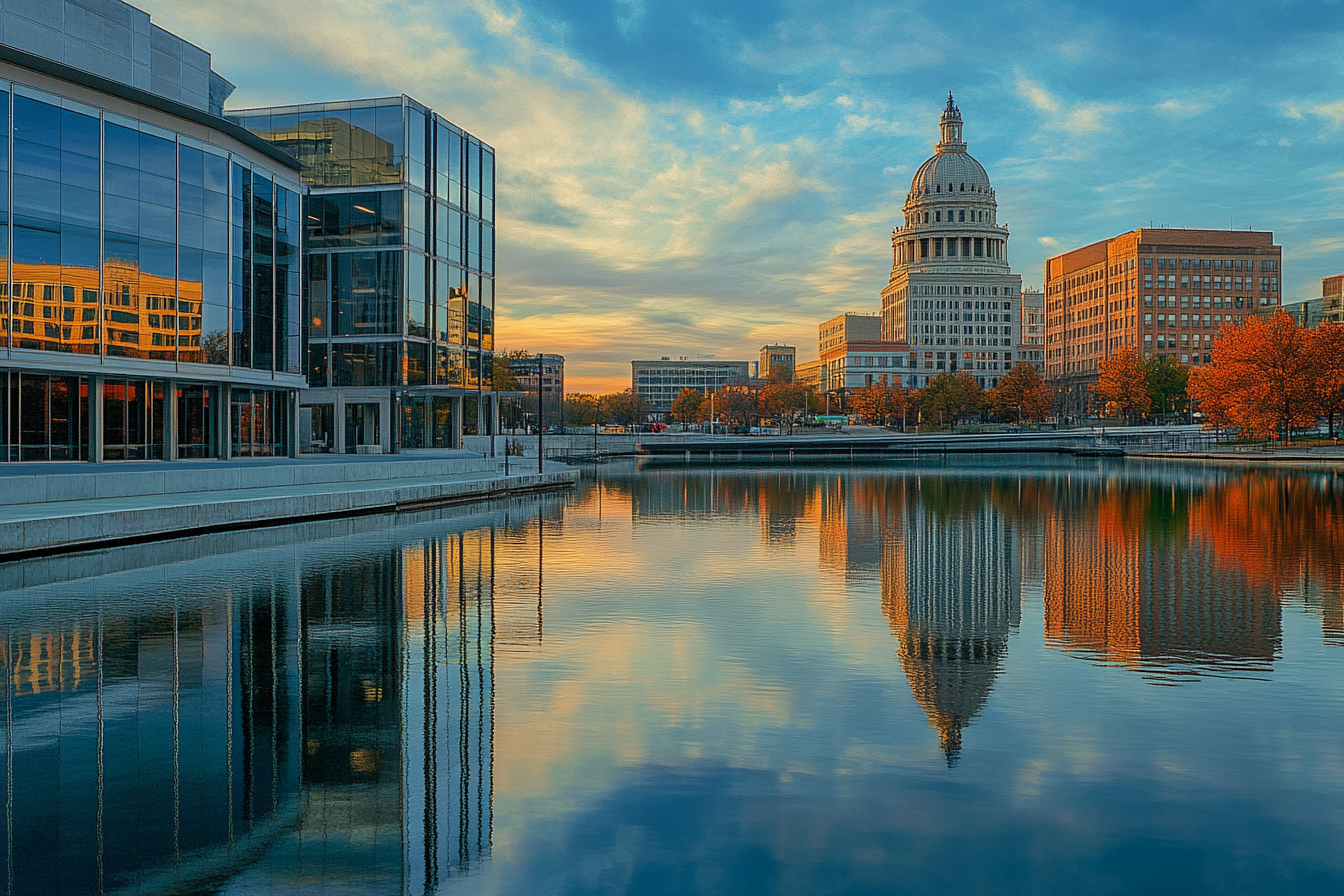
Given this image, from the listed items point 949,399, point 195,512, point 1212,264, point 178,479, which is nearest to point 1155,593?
point 195,512

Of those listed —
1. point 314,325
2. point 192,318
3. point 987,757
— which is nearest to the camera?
point 987,757

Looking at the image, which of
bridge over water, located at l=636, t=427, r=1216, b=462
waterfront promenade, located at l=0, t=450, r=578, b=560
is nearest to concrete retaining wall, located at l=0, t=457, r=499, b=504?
waterfront promenade, located at l=0, t=450, r=578, b=560

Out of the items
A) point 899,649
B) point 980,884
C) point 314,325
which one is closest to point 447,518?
point 899,649

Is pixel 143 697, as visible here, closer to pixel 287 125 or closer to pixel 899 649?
pixel 899 649

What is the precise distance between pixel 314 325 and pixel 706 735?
61831 mm

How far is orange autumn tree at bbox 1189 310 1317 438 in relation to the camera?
3285 inches

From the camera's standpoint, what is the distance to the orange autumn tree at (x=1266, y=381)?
83438 millimetres

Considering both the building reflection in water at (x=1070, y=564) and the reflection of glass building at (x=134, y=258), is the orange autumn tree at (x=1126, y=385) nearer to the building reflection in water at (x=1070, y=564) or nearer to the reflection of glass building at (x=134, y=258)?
the building reflection in water at (x=1070, y=564)

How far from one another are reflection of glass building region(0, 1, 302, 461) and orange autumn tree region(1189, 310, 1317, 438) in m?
73.3

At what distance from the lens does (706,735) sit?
980cm

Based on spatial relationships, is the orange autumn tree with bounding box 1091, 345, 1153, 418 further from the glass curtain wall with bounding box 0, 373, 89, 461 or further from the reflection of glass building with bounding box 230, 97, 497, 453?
the glass curtain wall with bounding box 0, 373, 89, 461

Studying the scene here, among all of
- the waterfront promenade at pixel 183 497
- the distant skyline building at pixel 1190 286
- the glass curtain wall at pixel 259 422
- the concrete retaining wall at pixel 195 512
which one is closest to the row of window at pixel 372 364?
the glass curtain wall at pixel 259 422

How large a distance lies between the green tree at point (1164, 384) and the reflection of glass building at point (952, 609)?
116689 mm

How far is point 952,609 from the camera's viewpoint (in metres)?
17.2
